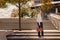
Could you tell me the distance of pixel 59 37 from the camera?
10977 mm

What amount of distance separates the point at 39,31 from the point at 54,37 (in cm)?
92

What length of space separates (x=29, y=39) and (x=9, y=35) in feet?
3.55

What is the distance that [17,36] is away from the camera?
11094mm

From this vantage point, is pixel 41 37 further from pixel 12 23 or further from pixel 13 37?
pixel 12 23

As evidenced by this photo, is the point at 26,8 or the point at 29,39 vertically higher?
the point at 26,8

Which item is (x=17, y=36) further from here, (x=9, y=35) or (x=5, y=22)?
(x=5, y=22)

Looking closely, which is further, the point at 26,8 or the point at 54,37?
the point at 26,8

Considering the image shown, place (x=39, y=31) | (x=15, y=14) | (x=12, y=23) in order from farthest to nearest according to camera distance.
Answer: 1. (x=15, y=14)
2. (x=12, y=23)
3. (x=39, y=31)

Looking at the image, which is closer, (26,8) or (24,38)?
(24,38)

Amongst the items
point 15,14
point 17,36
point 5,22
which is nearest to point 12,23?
point 5,22

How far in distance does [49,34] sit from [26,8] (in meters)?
12.4

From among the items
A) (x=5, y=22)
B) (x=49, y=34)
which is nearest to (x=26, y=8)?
(x=5, y=22)

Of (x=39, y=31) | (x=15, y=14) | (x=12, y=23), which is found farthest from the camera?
(x=15, y=14)

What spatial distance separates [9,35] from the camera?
10891mm
